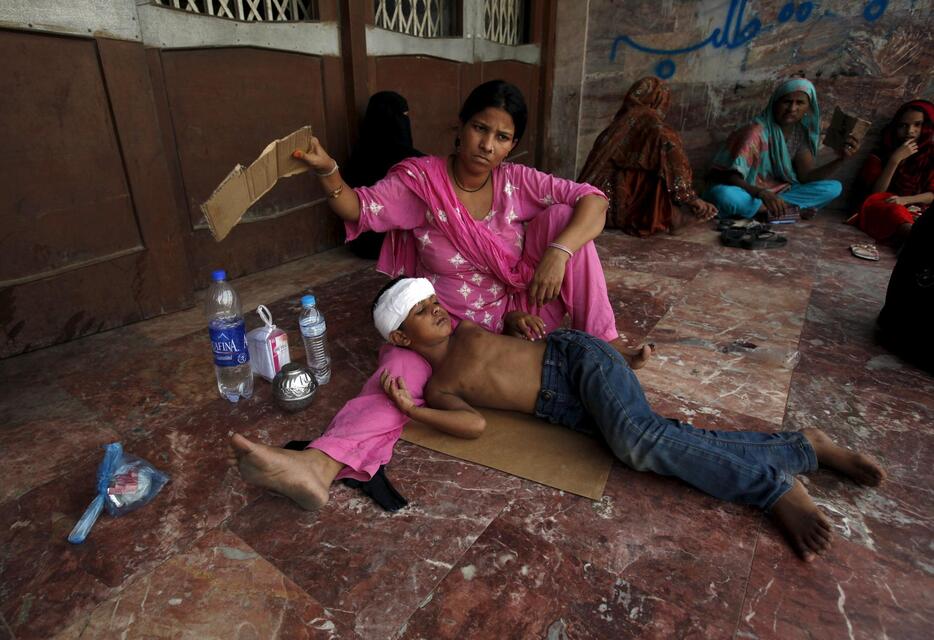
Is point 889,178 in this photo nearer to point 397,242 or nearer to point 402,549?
point 397,242

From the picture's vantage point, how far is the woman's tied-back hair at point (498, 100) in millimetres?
2092

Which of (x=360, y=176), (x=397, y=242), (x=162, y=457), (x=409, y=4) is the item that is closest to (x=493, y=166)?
(x=397, y=242)

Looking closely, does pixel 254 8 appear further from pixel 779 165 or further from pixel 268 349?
pixel 779 165

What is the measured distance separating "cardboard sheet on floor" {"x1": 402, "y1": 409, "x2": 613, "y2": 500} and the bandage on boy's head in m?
0.38

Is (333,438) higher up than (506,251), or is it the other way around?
(506,251)

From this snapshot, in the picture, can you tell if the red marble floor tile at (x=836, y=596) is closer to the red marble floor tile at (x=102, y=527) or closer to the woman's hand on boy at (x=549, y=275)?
the woman's hand on boy at (x=549, y=275)

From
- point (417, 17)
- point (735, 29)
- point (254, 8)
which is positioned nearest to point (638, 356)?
point (254, 8)

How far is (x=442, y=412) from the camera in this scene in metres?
1.82

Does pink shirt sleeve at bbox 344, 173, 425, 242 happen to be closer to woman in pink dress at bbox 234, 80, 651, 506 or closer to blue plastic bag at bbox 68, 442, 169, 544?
woman in pink dress at bbox 234, 80, 651, 506

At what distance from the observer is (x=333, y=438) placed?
174cm

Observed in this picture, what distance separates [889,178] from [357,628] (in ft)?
18.8

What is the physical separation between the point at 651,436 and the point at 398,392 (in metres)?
0.79

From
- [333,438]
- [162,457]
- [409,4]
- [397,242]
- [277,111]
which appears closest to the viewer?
[333,438]

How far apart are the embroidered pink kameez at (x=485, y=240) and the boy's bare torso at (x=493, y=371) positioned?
35 cm
